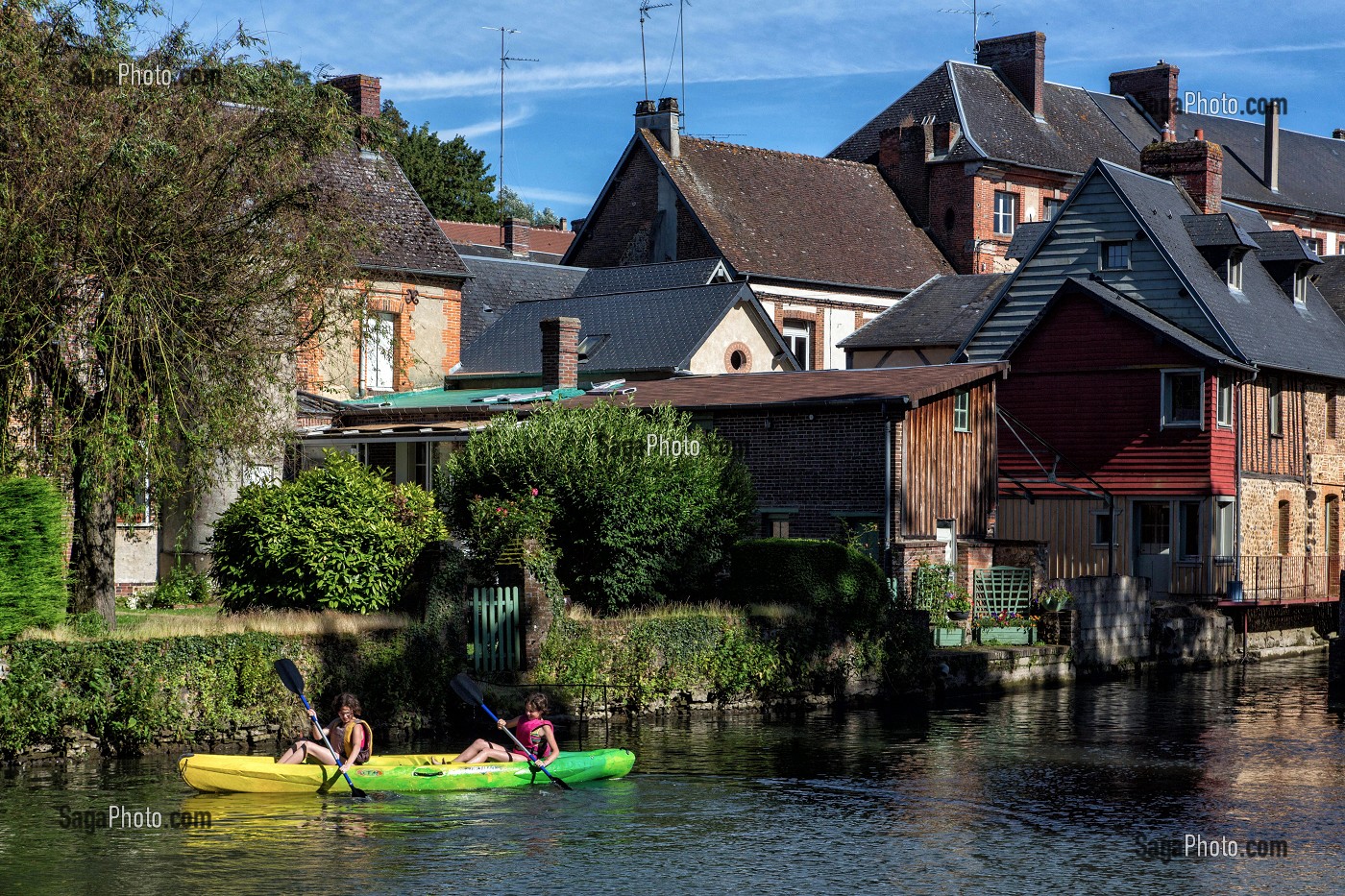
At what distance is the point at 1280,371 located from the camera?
3881cm

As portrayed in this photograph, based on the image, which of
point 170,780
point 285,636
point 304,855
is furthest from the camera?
point 285,636

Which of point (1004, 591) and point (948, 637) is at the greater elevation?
point (1004, 591)

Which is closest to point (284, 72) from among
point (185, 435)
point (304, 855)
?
point (185, 435)

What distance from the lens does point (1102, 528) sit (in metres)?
37.2

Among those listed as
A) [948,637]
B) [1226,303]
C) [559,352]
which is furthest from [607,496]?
[1226,303]

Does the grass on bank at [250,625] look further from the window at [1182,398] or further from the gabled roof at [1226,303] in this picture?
the gabled roof at [1226,303]

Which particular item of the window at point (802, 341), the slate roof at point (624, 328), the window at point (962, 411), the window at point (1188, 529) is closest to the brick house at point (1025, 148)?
the window at point (802, 341)

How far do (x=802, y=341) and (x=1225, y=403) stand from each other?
16.5m

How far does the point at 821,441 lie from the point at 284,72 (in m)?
13.3

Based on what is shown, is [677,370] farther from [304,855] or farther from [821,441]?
[304,855]

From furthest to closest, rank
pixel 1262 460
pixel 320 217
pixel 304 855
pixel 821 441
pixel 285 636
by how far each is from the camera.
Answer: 1. pixel 1262 460
2. pixel 821 441
3. pixel 320 217
4. pixel 285 636
5. pixel 304 855

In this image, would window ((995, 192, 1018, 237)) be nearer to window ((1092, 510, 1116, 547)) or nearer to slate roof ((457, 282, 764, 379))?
slate roof ((457, 282, 764, 379))

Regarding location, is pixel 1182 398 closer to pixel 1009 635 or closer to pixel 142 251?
pixel 1009 635

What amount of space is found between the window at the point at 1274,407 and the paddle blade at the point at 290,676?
27.2 meters
